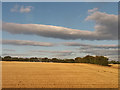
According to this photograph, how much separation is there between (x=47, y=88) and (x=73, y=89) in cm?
178

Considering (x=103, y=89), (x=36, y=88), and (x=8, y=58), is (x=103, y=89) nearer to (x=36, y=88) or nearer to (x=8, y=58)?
(x=36, y=88)

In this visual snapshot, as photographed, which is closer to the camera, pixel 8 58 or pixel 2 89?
pixel 2 89

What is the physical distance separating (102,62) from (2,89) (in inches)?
2050

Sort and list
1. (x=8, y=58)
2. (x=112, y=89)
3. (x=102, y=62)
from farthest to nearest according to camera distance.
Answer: (x=8, y=58)
(x=102, y=62)
(x=112, y=89)

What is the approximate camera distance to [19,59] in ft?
340

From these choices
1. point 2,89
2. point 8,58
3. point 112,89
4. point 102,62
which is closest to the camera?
point 2,89

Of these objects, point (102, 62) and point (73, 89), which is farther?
point (102, 62)

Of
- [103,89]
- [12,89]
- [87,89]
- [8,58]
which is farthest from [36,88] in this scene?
[8,58]

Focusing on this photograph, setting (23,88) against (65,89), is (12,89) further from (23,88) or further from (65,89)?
(65,89)

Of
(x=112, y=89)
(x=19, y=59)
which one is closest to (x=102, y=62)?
(x=112, y=89)

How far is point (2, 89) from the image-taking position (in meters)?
9.52

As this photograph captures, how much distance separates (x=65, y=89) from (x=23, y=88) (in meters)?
2.85

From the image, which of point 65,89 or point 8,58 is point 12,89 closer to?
point 65,89

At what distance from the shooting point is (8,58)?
3925 inches
